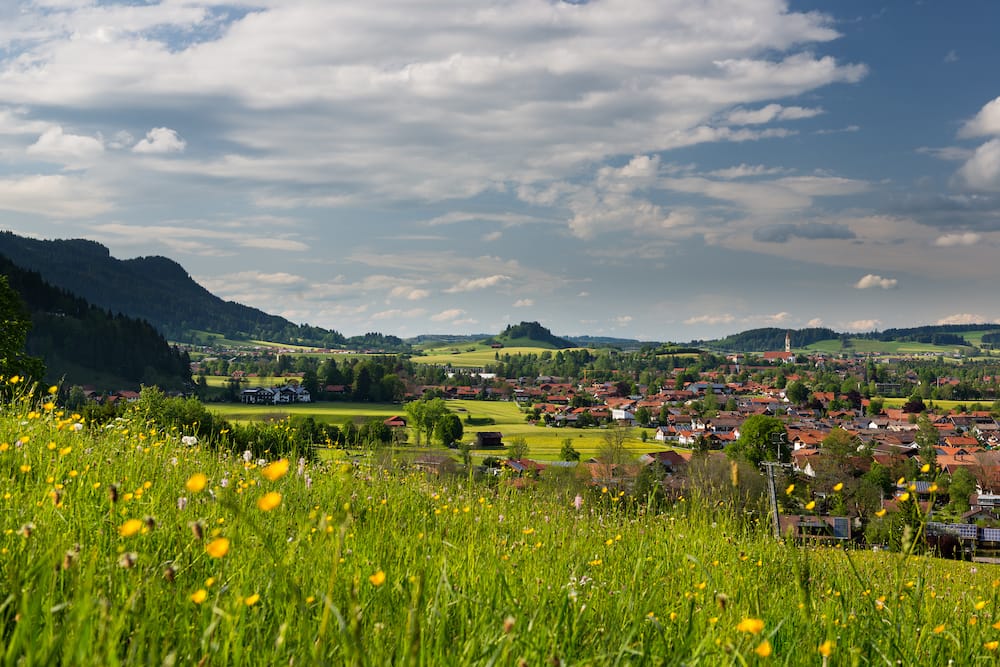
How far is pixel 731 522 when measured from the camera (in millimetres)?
7391

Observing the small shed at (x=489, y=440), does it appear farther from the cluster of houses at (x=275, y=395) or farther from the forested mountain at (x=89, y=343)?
the cluster of houses at (x=275, y=395)

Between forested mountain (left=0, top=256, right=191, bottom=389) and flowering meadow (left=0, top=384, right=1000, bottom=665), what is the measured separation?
119443 mm

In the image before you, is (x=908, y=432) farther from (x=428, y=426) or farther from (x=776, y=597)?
(x=776, y=597)

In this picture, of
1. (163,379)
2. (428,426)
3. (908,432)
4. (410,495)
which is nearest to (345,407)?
(163,379)

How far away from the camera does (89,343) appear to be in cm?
12650

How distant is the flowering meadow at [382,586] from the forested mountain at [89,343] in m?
119

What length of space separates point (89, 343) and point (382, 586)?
469 ft

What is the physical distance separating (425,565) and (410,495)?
3250 mm

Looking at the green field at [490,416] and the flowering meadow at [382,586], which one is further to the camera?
the green field at [490,416]

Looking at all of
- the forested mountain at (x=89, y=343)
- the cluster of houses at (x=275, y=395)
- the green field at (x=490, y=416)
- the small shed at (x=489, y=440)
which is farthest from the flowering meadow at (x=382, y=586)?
the cluster of houses at (x=275, y=395)

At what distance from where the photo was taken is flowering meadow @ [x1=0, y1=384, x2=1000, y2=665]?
241 centimetres

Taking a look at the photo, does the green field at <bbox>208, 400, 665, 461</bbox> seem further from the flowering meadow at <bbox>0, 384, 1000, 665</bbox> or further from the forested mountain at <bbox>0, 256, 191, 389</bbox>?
the flowering meadow at <bbox>0, 384, 1000, 665</bbox>

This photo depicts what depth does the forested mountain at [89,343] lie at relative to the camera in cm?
11856

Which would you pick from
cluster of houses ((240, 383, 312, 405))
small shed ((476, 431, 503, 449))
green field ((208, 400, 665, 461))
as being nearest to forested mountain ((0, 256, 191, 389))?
cluster of houses ((240, 383, 312, 405))
